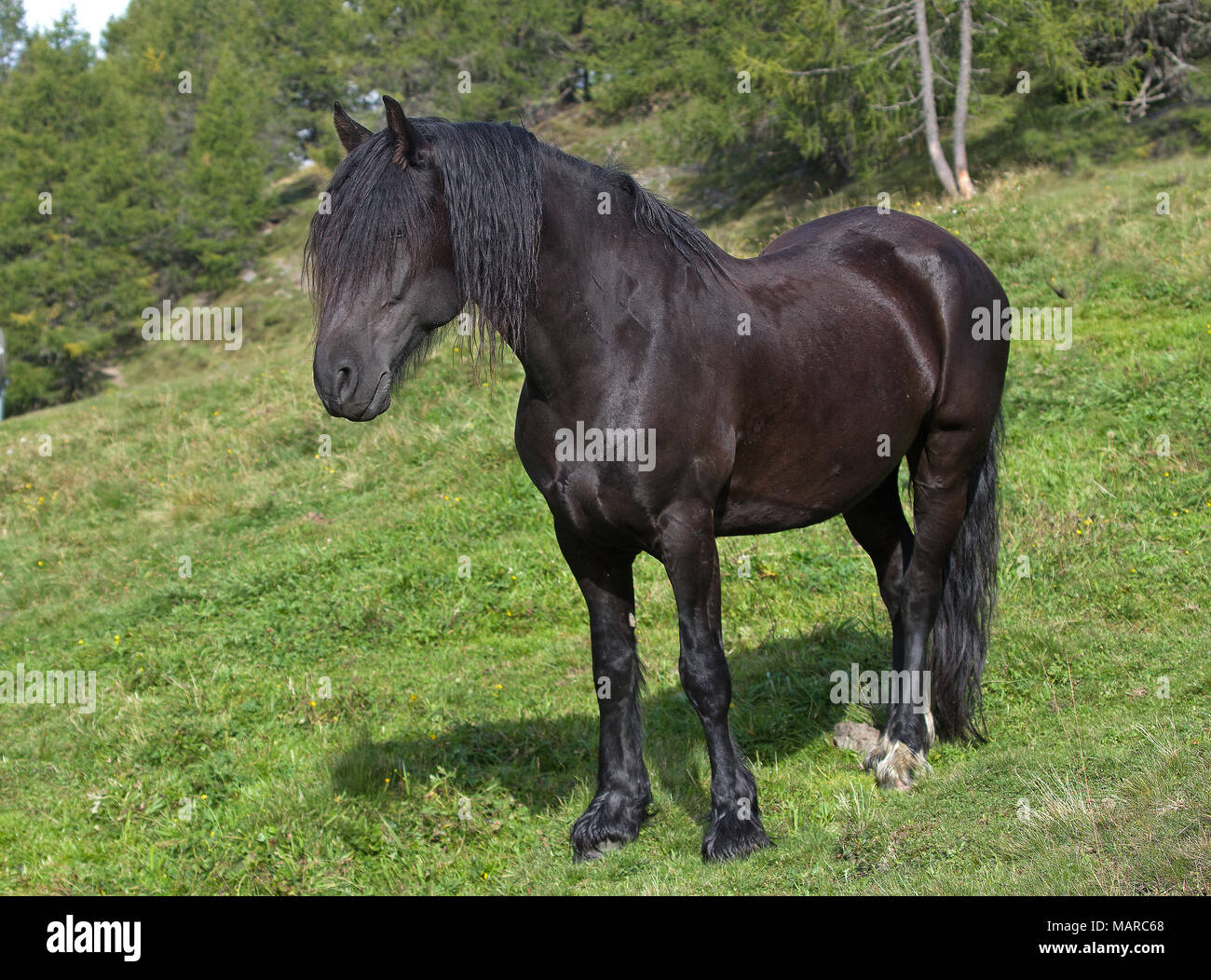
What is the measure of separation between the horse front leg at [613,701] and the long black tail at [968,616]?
1668 mm

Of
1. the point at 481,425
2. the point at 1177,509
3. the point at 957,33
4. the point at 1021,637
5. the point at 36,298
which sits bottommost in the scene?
the point at 1021,637

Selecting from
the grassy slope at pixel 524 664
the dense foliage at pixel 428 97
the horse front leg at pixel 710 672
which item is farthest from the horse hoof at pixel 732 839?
the dense foliage at pixel 428 97

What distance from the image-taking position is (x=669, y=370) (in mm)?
4148

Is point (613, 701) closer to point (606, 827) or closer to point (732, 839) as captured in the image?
point (606, 827)

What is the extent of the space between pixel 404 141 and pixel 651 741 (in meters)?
3.45

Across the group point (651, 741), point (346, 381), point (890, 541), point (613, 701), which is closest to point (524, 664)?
point (651, 741)

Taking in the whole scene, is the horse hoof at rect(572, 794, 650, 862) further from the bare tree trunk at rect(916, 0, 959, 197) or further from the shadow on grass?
the bare tree trunk at rect(916, 0, 959, 197)

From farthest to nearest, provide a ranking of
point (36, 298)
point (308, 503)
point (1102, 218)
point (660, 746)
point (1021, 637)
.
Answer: point (36, 298), point (1102, 218), point (308, 503), point (1021, 637), point (660, 746)

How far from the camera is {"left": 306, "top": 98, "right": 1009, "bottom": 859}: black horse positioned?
3756 millimetres

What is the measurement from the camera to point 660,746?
223 inches

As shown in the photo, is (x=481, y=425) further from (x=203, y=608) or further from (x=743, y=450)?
(x=743, y=450)

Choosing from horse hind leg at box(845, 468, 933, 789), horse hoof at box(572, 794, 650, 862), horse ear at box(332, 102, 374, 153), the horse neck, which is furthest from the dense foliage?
horse hoof at box(572, 794, 650, 862)
